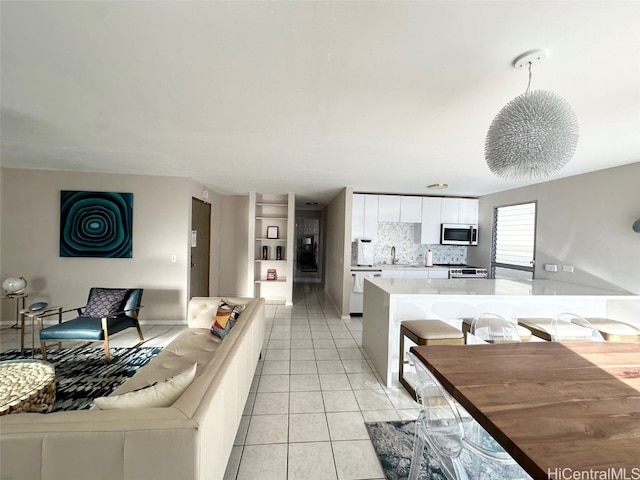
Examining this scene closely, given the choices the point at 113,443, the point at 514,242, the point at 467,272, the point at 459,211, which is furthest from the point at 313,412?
the point at 459,211

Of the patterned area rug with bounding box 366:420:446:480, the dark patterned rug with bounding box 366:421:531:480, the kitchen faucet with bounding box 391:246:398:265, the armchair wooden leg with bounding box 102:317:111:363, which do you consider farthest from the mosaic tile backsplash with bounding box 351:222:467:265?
the armchair wooden leg with bounding box 102:317:111:363

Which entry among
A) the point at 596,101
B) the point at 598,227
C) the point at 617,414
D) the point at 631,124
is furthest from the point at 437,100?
the point at 598,227

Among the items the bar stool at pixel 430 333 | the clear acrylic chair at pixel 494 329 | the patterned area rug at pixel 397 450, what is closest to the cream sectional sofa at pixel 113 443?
the patterned area rug at pixel 397 450

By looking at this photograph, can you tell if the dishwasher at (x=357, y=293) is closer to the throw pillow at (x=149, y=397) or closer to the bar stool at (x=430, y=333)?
the bar stool at (x=430, y=333)

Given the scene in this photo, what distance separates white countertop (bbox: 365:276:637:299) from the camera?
8.65 feet

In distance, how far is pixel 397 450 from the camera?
5.98 ft

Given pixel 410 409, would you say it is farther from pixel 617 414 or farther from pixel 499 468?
pixel 617 414

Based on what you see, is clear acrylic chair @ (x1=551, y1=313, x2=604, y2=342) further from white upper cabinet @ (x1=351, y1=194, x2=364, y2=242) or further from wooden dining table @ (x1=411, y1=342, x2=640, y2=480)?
white upper cabinet @ (x1=351, y1=194, x2=364, y2=242)

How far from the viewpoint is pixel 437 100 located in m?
1.78

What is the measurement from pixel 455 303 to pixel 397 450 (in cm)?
161

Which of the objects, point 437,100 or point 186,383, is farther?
point 437,100

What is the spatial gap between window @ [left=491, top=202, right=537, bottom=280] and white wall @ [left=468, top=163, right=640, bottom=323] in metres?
0.21

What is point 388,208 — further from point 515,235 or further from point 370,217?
point 515,235

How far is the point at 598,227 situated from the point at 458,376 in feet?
11.4
